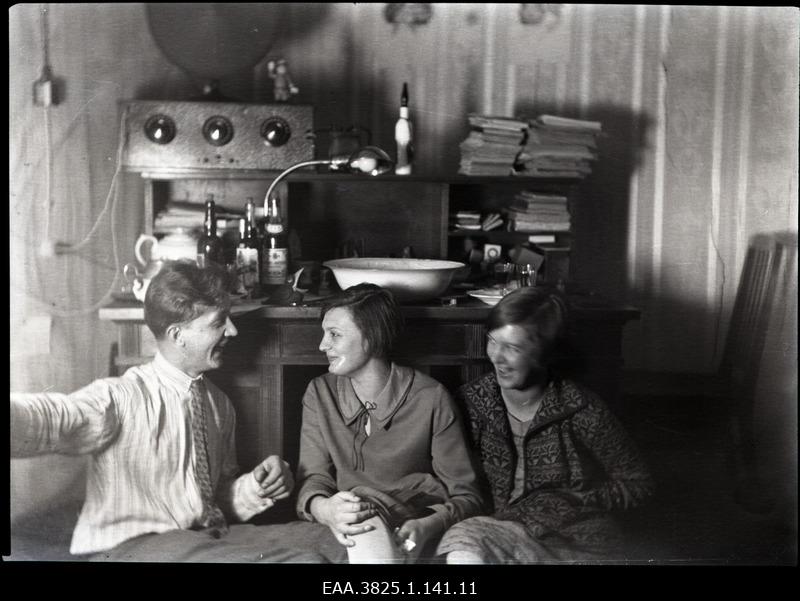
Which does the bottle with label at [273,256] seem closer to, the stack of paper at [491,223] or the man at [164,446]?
the man at [164,446]

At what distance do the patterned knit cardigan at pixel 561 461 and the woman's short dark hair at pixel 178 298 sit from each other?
33.8 inches

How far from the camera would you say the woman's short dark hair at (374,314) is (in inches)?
115

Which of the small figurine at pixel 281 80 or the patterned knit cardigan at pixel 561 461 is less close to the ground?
the small figurine at pixel 281 80

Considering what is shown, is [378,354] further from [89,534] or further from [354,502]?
[89,534]

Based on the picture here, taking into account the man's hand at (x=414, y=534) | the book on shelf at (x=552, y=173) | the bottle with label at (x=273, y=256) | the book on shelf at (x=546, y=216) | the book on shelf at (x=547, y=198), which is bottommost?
the man's hand at (x=414, y=534)

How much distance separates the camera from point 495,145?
11.6 feet

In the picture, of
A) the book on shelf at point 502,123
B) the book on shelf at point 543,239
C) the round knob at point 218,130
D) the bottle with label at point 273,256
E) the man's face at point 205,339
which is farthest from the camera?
the book on shelf at point 543,239

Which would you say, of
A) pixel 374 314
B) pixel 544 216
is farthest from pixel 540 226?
pixel 374 314

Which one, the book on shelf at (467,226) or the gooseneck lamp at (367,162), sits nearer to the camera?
the gooseneck lamp at (367,162)

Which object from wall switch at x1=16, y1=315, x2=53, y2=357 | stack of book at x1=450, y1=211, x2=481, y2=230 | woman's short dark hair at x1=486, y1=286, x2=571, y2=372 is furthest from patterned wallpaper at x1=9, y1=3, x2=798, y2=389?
woman's short dark hair at x1=486, y1=286, x2=571, y2=372

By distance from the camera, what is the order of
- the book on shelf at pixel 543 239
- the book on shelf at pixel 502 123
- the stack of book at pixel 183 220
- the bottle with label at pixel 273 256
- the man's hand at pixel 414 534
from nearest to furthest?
the man's hand at pixel 414 534, the bottle with label at pixel 273 256, the stack of book at pixel 183 220, the book on shelf at pixel 502 123, the book on shelf at pixel 543 239

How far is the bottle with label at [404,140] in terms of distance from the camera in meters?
3.53

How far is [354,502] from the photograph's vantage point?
2840 millimetres

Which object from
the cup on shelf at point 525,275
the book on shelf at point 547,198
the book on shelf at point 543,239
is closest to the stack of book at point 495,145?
the book on shelf at point 547,198
